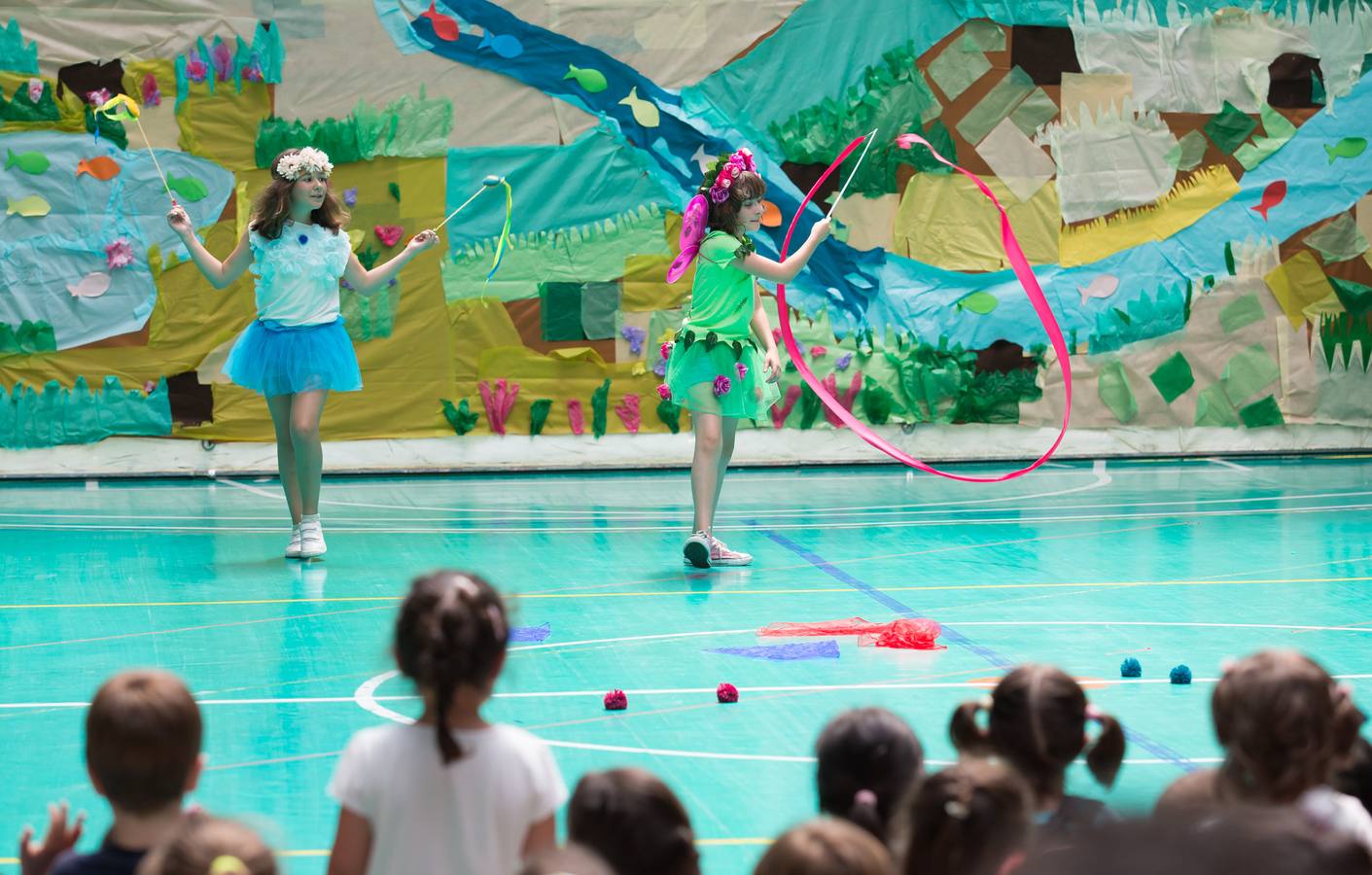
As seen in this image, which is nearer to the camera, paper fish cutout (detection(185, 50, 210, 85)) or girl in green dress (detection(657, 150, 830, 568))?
girl in green dress (detection(657, 150, 830, 568))

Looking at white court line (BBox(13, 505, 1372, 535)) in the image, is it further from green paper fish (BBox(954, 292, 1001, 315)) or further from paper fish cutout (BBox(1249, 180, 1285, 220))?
paper fish cutout (BBox(1249, 180, 1285, 220))

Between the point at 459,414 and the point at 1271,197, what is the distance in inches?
230

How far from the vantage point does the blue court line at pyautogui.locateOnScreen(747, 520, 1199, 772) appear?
4.19 meters

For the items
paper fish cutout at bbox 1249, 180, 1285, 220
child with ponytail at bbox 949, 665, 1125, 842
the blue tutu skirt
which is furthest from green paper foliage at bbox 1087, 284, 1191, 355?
child with ponytail at bbox 949, 665, 1125, 842

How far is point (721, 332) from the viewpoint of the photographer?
711 cm

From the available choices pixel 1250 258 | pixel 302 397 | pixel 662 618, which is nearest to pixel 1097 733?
pixel 662 618

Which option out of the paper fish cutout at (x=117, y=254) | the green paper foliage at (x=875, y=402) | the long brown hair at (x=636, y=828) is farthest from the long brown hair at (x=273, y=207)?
the long brown hair at (x=636, y=828)

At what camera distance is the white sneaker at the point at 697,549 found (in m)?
6.92

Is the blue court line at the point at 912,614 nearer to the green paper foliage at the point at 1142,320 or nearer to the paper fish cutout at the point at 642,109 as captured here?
the paper fish cutout at the point at 642,109

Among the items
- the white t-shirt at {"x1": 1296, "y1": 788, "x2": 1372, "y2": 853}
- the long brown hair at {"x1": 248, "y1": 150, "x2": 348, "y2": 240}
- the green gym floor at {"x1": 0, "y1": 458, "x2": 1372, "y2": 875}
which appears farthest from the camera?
the long brown hair at {"x1": 248, "y1": 150, "x2": 348, "y2": 240}

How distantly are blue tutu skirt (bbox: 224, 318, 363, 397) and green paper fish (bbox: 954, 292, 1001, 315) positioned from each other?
5.05 meters

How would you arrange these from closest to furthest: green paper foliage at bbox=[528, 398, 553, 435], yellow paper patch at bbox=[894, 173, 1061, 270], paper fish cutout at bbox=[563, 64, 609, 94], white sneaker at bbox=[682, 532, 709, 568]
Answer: white sneaker at bbox=[682, 532, 709, 568] → paper fish cutout at bbox=[563, 64, 609, 94] → green paper foliage at bbox=[528, 398, 553, 435] → yellow paper patch at bbox=[894, 173, 1061, 270]

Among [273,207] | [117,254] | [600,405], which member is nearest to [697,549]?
[273,207]

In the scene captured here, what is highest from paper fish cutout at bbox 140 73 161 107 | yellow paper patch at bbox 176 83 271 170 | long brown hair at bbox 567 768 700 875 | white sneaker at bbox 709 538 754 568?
paper fish cutout at bbox 140 73 161 107
